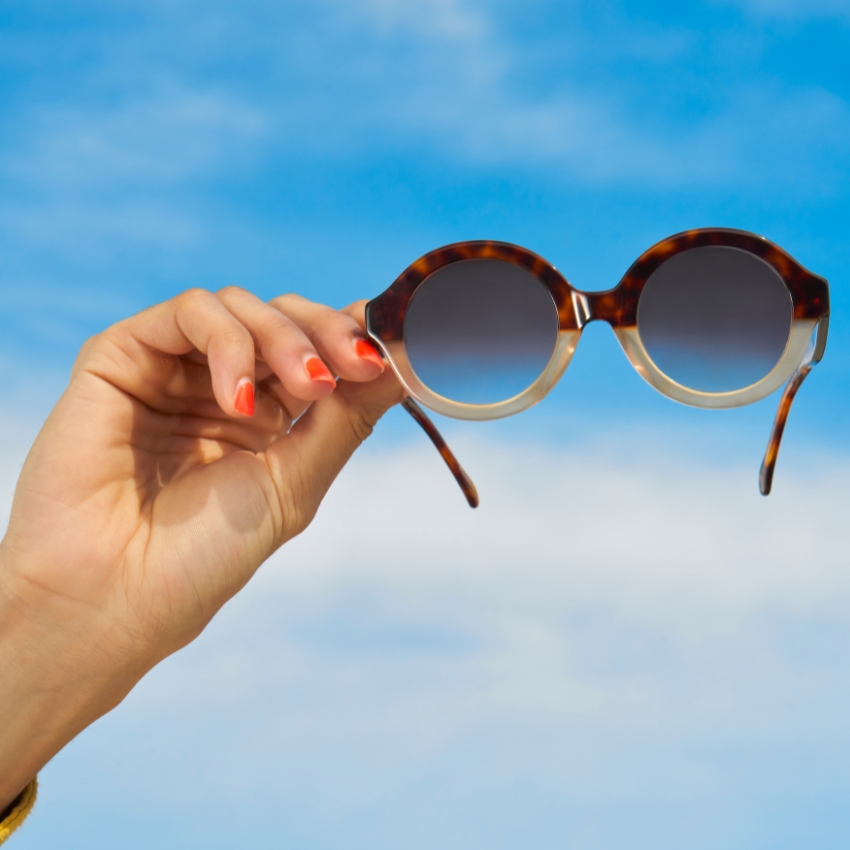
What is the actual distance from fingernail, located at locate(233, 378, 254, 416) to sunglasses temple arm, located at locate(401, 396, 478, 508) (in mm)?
527

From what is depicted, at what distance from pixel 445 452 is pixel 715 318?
83cm

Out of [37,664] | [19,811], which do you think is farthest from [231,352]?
[19,811]

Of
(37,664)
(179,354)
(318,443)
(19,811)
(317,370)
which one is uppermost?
(179,354)

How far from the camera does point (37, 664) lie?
2057mm

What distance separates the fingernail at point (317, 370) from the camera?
1.78 metres

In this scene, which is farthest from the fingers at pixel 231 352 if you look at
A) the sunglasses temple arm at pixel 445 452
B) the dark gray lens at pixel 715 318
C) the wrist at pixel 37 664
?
the dark gray lens at pixel 715 318

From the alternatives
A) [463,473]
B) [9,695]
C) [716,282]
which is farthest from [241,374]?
[716,282]

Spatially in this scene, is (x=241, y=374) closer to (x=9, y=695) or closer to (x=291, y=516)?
(x=291, y=516)

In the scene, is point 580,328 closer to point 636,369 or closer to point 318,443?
point 636,369

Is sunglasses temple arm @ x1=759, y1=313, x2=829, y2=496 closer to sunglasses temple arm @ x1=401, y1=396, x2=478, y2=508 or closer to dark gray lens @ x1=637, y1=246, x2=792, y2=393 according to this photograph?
dark gray lens @ x1=637, y1=246, x2=792, y2=393

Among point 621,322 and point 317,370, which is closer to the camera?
point 317,370

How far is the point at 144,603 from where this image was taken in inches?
82.0

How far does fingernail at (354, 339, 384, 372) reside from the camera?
75.2 inches

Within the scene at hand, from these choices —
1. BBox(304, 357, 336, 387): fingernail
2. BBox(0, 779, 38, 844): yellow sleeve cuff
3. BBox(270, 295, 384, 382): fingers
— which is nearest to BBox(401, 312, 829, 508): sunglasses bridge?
BBox(270, 295, 384, 382): fingers
